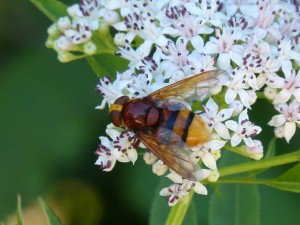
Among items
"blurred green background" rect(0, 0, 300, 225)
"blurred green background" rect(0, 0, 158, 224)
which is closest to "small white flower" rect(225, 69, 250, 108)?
"blurred green background" rect(0, 0, 300, 225)

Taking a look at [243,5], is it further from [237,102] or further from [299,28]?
[237,102]

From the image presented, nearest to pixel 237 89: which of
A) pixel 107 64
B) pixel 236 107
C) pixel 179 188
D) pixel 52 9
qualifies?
pixel 236 107

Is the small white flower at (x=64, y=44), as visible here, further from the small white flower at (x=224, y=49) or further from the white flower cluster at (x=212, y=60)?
the small white flower at (x=224, y=49)

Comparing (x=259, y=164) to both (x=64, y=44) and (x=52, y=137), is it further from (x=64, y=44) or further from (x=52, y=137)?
(x=52, y=137)

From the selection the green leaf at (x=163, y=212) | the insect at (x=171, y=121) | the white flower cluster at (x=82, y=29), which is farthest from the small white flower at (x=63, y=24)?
the green leaf at (x=163, y=212)

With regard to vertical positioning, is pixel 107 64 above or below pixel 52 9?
below

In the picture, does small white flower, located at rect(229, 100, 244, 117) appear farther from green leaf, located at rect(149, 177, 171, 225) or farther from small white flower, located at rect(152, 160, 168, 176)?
green leaf, located at rect(149, 177, 171, 225)
